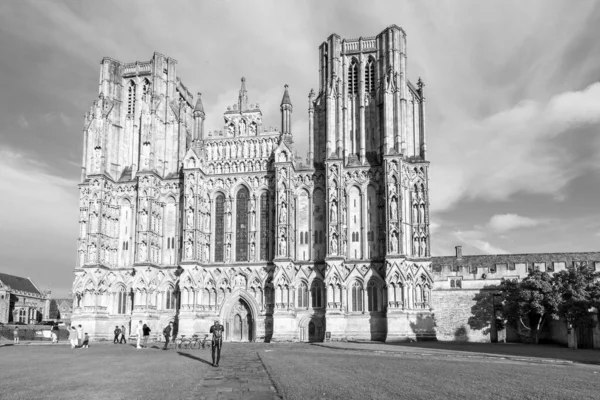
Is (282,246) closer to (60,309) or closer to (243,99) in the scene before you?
(243,99)

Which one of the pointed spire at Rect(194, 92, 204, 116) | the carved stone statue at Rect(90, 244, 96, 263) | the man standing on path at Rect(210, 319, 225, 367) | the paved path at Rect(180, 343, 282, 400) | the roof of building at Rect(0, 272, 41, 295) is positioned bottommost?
the paved path at Rect(180, 343, 282, 400)

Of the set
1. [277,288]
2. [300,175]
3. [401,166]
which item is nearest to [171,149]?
[300,175]

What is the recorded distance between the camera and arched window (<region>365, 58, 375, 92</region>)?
62.9 m

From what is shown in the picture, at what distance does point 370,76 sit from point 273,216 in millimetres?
18151

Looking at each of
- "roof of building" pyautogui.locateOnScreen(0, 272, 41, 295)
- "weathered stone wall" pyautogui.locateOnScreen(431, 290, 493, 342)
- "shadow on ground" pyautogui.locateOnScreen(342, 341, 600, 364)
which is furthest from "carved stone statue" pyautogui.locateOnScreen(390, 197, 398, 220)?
"roof of building" pyautogui.locateOnScreen(0, 272, 41, 295)

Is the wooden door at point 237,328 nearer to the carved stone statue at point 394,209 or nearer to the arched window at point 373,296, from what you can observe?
the arched window at point 373,296

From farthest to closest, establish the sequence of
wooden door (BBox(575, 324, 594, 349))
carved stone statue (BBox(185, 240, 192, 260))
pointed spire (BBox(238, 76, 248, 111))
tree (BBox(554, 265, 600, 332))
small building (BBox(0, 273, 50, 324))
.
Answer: small building (BBox(0, 273, 50, 324))
pointed spire (BBox(238, 76, 248, 111))
carved stone statue (BBox(185, 240, 192, 260))
wooden door (BBox(575, 324, 594, 349))
tree (BBox(554, 265, 600, 332))

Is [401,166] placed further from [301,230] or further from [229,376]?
[229,376]

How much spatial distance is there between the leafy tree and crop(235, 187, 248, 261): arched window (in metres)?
29.8

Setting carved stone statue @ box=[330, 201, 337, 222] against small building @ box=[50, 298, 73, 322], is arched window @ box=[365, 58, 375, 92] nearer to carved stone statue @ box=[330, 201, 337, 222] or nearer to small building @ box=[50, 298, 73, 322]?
carved stone statue @ box=[330, 201, 337, 222]

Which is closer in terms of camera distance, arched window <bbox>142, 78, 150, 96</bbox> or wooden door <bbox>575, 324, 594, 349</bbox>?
wooden door <bbox>575, 324, 594, 349</bbox>

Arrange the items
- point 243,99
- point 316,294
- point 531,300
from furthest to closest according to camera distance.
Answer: point 243,99, point 316,294, point 531,300

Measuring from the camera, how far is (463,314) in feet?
197

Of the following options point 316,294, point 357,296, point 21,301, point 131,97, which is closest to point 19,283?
point 21,301
